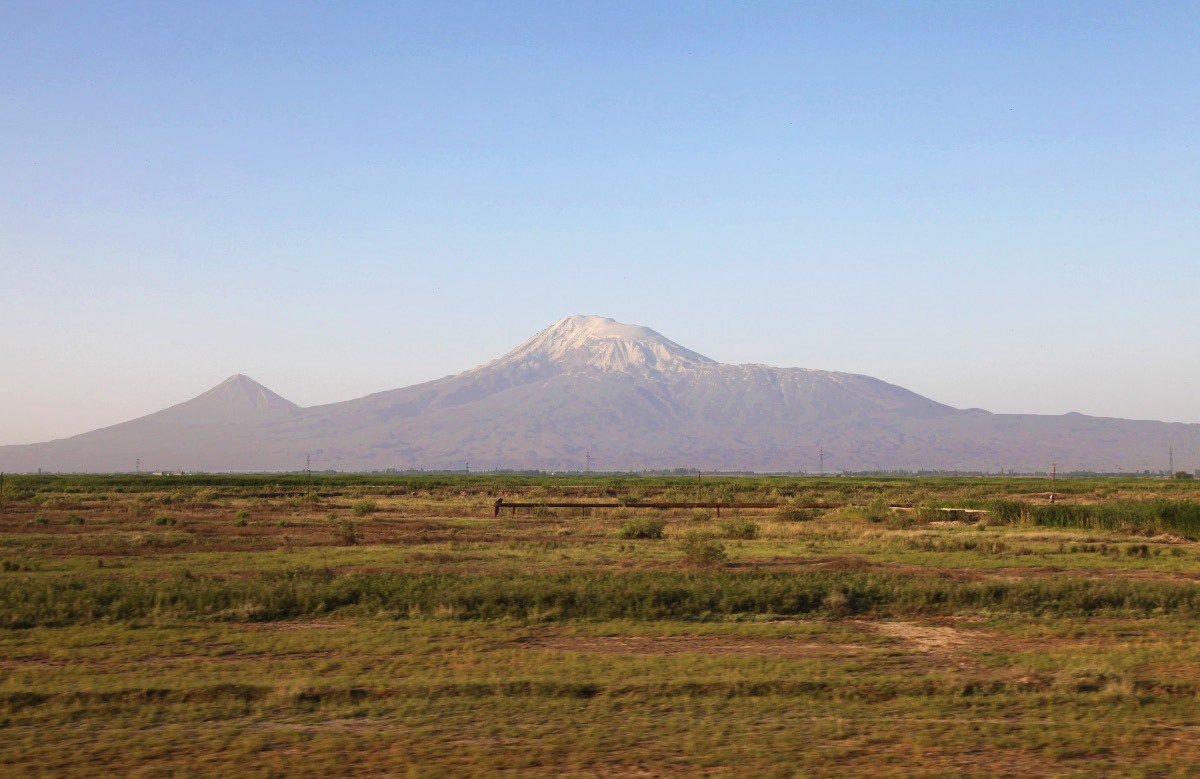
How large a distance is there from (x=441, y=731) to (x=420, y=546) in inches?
846

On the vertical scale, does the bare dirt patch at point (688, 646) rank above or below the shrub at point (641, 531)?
above

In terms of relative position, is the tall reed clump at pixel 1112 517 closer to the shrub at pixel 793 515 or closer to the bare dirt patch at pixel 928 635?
the shrub at pixel 793 515

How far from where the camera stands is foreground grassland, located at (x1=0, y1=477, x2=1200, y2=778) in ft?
28.7

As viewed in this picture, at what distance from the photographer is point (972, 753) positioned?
8.82 meters

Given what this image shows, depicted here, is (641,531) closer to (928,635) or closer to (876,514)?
(876,514)

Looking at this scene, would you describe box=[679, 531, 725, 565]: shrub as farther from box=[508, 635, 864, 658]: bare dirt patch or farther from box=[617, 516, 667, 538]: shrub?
box=[617, 516, 667, 538]: shrub

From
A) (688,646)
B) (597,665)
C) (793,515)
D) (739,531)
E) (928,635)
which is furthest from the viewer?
(793,515)

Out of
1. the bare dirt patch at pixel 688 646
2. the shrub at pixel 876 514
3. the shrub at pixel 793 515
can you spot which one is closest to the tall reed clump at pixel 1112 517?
the shrub at pixel 876 514

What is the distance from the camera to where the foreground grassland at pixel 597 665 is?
8.73 meters

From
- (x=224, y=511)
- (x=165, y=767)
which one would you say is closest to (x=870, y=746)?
(x=165, y=767)

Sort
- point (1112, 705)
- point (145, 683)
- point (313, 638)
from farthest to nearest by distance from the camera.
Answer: point (313, 638) < point (145, 683) < point (1112, 705)

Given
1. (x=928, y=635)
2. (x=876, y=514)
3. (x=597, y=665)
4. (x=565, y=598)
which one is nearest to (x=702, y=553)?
(x=565, y=598)

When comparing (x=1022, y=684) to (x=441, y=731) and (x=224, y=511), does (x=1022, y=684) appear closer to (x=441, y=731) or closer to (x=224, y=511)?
(x=441, y=731)

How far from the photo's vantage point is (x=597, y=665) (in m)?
12.6
